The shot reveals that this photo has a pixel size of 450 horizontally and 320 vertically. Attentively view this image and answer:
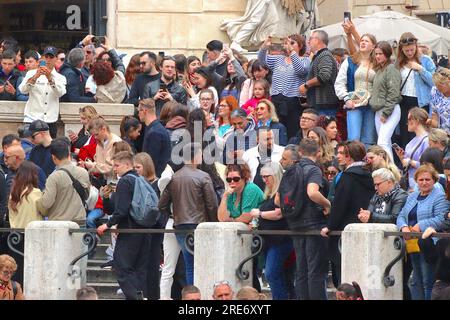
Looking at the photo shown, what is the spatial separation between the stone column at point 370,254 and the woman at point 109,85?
22.5 ft

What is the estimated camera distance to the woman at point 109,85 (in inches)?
1038

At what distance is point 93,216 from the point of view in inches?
934

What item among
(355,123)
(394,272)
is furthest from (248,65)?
(394,272)

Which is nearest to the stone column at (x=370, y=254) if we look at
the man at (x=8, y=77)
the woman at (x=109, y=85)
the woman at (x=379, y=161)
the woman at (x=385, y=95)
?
the woman at (x=379, y=161)

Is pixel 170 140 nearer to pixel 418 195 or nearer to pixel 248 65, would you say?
pixel 248 65

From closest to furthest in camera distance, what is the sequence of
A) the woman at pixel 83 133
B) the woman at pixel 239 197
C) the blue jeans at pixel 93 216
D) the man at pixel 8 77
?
the woman at pixel 239 197
the blue jeans at pixel 93 216
the woman at pixel 83 133
the man at pixel 8 77

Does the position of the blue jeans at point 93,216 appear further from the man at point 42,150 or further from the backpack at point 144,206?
the backpack at point 144,206

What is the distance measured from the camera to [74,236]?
22.1 m

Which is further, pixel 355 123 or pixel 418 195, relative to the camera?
pixel 355 123

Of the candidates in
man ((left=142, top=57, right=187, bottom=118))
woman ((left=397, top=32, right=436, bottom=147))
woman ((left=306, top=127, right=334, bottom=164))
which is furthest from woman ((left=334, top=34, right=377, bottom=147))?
man ((left=142, top=57, right=187, bottom=118))

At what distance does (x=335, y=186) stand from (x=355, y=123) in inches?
143

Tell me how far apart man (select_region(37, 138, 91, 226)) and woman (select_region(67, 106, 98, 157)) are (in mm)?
2193

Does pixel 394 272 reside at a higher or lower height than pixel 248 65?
lower
